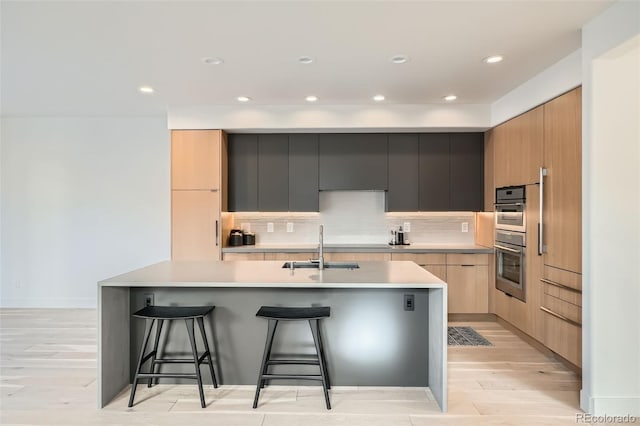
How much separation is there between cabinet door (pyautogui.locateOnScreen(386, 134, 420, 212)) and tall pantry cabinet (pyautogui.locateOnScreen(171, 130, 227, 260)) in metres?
2.13

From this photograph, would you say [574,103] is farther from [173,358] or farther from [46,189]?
[46,189]

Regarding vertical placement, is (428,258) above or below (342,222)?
below

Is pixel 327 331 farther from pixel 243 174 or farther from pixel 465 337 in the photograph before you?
pixel 243 174

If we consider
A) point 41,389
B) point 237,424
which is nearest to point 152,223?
point 41,389

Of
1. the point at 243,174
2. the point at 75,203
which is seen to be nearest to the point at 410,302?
the point at 243,174

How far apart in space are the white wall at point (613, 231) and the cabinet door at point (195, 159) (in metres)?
3.74

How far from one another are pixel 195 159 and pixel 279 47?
2.24 m

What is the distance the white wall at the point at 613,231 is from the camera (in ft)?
8.04

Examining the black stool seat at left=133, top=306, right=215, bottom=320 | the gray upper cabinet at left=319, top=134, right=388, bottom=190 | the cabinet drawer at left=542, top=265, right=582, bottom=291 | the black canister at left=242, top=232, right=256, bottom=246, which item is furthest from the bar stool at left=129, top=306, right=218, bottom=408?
the cabinet drawer at left=542, top=265, right=582, bottom=291

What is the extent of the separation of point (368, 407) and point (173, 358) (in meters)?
1.50

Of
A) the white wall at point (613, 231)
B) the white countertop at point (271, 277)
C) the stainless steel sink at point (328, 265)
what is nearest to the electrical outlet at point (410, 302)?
the white countertop at point (271, 277)

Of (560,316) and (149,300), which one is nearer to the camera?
(149,300)

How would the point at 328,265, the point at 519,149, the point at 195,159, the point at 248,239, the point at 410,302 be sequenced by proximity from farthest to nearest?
the point at 248,239 → the point at 195,159 → the point at 519,149 → the point at 328,265 → the point at 410,302

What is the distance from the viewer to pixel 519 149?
3.94m
